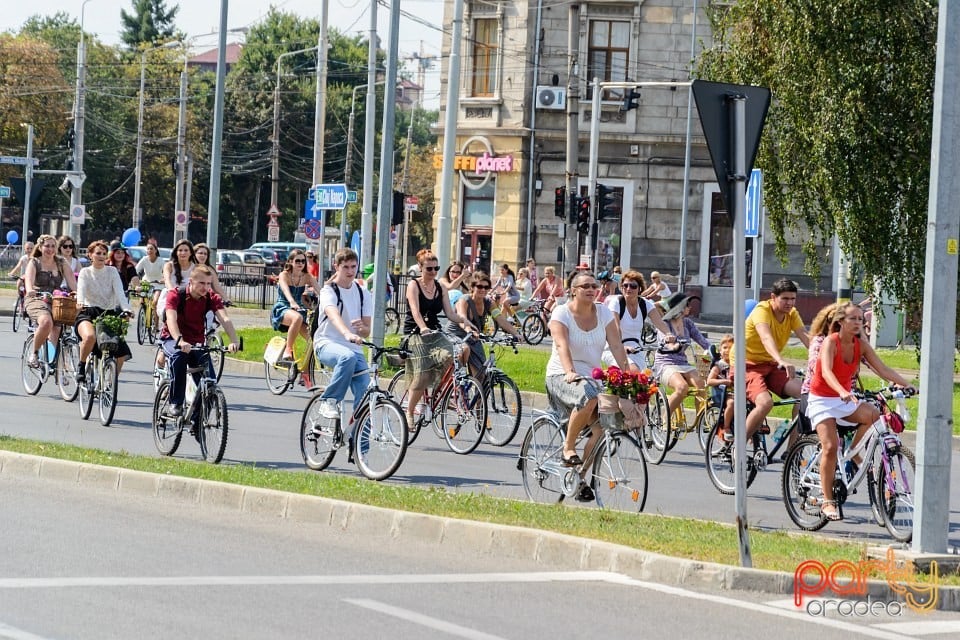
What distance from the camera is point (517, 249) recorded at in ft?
150

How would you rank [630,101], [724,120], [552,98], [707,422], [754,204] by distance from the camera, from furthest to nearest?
[552,98]
[630,101]
[754,204]
[707,422]
[724,120]

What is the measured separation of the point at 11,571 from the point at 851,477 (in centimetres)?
590

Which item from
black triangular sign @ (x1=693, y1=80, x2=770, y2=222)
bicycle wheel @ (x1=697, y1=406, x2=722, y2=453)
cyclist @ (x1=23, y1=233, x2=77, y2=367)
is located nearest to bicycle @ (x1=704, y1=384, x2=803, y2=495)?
bicycle wheel @ (x1=697, y1=406, x2=722, y2=453)

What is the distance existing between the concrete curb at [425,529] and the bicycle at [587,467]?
1.71 meters

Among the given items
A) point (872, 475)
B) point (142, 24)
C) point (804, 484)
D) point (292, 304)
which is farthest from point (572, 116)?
point (142, 24)

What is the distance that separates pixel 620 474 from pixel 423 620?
3.98 meters

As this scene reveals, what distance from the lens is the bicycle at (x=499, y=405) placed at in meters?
15.2

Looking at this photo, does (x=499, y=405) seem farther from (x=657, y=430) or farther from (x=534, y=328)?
(x=534, y=328)

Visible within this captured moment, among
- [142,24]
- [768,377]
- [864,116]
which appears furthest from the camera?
[142,24]

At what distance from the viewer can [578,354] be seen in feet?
36.2

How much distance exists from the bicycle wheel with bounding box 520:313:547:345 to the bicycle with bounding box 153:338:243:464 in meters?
22.0

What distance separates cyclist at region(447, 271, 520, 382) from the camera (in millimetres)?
15250

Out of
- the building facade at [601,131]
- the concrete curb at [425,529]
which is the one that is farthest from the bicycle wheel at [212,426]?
the building facade at [601,131]

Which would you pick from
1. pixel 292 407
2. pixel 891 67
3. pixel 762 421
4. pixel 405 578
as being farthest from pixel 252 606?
pixel 891 67
